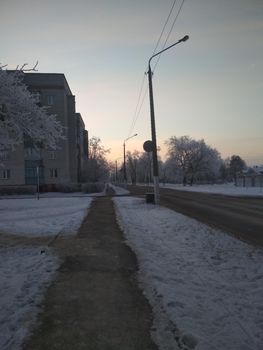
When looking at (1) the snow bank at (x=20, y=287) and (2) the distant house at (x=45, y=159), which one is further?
(2) the distant house at (x=45, y=159)

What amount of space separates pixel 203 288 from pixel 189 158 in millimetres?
108214


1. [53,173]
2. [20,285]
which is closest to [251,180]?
[53,173]

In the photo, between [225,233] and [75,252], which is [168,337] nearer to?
[75,252]

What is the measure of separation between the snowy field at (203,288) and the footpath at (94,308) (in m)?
0.24

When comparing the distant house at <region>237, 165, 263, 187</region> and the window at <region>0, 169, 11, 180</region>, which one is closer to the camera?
the distant house at <region>237, 165, 263, 187</region>

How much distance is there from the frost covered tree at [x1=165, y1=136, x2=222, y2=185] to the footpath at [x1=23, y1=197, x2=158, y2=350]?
10137 centimetres

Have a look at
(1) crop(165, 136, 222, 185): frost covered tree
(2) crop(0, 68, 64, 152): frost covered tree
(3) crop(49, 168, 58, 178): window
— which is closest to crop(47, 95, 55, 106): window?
(3) crop(49, 168, 58, 178): window

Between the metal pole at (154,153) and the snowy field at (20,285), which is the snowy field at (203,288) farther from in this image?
the metal pole at (154,153)

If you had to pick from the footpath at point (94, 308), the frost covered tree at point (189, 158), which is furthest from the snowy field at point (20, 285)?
the frost covered tree at point (189, 158)

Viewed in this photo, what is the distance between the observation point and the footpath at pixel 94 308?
15.7 feet

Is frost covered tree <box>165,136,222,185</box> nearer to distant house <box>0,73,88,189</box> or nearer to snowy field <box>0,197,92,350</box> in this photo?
distant house <box>0,73,88,189</box>

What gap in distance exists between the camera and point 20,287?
7016 mm

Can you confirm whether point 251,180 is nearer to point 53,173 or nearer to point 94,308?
point 53,173

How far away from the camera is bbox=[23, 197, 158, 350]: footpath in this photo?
4.79 m
